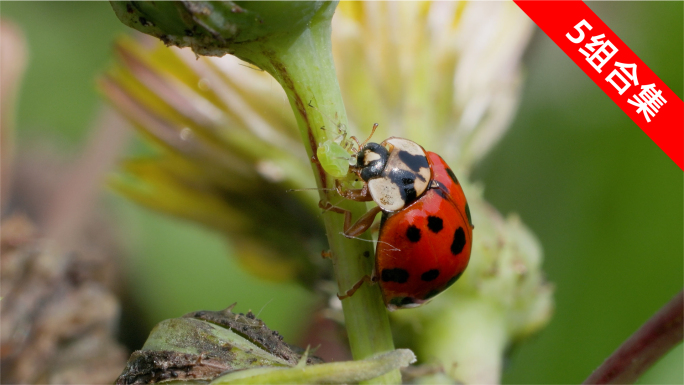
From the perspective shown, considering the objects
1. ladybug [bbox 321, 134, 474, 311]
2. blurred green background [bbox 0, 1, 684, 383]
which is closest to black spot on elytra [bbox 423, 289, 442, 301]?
ladybug [bbox 321, 134, 474, 311]

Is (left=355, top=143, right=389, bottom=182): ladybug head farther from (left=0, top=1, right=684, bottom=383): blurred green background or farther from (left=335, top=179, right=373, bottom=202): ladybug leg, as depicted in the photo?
(left=0, top=1, right=684, bottom=383): blurred green background

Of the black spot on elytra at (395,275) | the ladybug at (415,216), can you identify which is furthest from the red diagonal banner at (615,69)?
the black spot on elytra at (395,275)

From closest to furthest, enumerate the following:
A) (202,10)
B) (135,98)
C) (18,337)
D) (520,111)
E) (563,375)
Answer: (202,10) → (18,337) → (135,98) → (563,375) → (520,111)

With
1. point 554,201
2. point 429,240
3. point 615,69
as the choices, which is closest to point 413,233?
point 429,240

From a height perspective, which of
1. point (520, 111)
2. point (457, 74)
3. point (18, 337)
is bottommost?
point (18, 337)

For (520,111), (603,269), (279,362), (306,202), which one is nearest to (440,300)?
(306,202)

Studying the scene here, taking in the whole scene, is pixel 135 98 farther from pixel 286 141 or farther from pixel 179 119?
pixel 286 141
